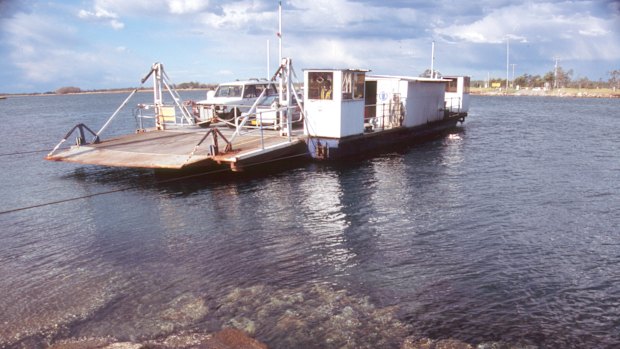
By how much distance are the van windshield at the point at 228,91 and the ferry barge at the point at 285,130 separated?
46.0 inches

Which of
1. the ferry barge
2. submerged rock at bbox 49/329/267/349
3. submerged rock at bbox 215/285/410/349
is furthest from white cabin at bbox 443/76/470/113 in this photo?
submerged rock at bbox 49/329/267/349

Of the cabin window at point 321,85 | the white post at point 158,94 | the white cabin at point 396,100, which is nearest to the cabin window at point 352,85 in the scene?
the cabin window at point 321,85

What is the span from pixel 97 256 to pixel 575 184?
55.8ft

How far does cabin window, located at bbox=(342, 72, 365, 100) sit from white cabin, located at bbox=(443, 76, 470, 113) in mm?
19677

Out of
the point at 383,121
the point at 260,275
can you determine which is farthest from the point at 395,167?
the point at 260,275

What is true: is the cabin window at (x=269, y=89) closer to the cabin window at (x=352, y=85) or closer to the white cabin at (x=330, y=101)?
the white cabin at (x=330, y=101)

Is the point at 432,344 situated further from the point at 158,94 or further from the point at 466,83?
the point at 466,83

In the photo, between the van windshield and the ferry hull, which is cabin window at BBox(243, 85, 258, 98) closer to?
the van windshield

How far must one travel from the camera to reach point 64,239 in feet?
39.1

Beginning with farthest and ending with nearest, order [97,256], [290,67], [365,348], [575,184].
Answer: [290,67], [575,184], [97,256], [365,348]

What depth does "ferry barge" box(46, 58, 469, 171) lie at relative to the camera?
1731 centimetres

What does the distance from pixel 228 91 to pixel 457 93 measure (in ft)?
72.0

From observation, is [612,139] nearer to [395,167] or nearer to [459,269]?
[395,167]

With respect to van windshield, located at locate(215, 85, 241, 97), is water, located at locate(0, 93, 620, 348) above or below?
below
